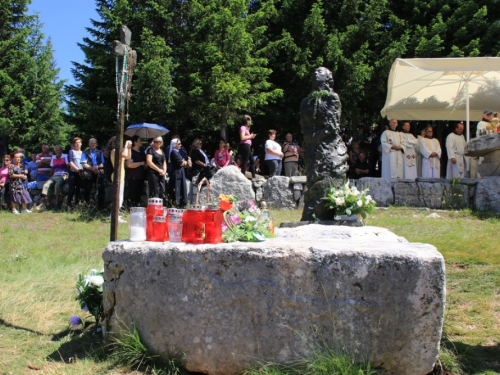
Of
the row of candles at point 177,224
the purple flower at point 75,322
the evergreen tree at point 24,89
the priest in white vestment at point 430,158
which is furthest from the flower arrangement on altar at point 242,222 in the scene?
the evergreen tree at point 24,89

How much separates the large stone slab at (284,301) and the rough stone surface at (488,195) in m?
7.24

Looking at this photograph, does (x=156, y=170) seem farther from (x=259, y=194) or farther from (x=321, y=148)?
(x=321, y=148)

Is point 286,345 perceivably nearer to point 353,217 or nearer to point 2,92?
point 353,217

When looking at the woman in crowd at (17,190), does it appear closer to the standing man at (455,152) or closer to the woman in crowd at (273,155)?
the woman in crowd at (273,155)

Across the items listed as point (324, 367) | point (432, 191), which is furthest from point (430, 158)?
point (324, 367)

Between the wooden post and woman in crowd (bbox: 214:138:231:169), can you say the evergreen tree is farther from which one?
the wooden post

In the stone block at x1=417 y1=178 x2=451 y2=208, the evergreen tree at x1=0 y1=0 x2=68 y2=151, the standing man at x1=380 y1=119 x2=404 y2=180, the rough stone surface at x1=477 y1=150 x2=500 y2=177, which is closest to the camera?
the rough stone surface at x1=477 y1=150 x2=500 y2=177

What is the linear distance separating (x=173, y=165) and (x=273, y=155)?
2.71m

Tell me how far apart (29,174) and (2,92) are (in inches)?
366

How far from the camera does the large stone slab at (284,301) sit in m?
3.21

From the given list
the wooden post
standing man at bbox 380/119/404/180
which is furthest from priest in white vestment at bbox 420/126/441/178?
the wooden post

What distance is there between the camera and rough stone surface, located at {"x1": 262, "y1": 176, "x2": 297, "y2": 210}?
11.4 m

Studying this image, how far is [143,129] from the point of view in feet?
40.1

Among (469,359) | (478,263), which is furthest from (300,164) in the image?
(469,359)
